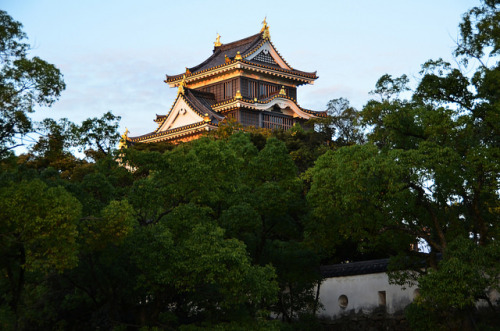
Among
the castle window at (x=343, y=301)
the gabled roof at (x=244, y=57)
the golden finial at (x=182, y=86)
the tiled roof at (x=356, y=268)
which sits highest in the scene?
the gabled roof at (x=244, y=57)

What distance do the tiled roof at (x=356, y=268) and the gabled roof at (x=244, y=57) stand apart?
2649cm

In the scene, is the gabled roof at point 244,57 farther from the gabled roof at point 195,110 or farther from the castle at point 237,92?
the gabled roof at point 195,110

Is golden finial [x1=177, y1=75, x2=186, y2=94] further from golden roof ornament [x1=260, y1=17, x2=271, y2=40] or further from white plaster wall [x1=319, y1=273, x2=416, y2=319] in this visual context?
white plaster wall [x1=319, y1=273, x2=416, y2=319]

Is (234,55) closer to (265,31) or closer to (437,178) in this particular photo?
(265,31)

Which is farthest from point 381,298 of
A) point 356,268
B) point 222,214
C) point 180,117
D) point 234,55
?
point 234,55

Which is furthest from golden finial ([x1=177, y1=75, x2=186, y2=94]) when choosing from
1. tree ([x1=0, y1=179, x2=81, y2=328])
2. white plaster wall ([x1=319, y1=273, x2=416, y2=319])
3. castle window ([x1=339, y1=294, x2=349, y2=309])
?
tree ([x1=0, y1=179, x2=81, y2=328])

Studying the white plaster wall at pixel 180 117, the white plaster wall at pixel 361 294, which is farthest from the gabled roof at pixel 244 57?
the white plaster wall at pixel 361 294

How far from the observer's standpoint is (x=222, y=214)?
747 inches

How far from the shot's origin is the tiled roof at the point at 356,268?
22094 mm

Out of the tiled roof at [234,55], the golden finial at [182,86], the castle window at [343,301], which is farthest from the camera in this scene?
the tiled roof at [234,55]

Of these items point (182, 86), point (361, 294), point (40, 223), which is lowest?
point (361, 294)

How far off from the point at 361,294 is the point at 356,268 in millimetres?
823

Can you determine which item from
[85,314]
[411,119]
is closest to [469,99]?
[411,119]

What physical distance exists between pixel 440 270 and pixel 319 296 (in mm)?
7943
